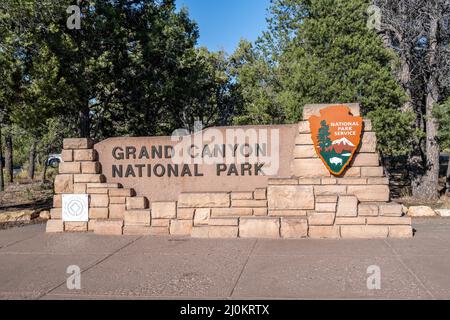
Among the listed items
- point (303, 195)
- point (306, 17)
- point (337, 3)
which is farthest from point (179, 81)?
point (303, 195)

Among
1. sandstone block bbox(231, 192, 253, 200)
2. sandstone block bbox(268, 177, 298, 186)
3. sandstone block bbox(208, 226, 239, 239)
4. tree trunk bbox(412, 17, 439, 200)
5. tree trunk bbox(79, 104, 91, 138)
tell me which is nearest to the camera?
sandstone block bbox(208, 226, 239, 239)

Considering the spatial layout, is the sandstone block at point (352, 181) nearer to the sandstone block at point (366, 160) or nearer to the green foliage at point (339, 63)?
the sandstone block at point (366, 160)

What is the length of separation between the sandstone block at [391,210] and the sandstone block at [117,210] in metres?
4.45

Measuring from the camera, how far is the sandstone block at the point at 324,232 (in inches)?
313

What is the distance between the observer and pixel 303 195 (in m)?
8.21

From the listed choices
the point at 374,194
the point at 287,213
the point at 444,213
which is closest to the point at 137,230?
the point at 287,213

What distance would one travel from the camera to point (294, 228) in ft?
26.1

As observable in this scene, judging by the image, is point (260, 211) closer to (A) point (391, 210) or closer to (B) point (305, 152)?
(B) point (305, 152)

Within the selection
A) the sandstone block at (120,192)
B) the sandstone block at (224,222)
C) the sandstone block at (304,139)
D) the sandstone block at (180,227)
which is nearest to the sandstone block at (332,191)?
the sandstone block at (304,139)

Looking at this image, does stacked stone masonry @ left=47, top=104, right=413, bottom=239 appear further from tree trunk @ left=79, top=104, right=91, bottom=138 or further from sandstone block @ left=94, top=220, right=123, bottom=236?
tree trunk @ left=79, top=104, right=91, bottom=138

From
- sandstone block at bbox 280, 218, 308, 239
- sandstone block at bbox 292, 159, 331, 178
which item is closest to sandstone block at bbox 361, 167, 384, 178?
sandstone block at bbox 292, 159, 331, 178

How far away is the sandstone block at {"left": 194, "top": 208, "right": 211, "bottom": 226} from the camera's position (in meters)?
8.38

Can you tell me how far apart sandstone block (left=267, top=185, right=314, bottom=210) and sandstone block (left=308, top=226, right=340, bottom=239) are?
1.33 feet
